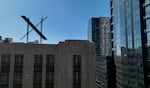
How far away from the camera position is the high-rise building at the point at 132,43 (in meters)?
62.9

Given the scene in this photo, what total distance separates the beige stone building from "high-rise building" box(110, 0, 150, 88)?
38.5m

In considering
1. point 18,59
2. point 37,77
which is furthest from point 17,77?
point 37,77

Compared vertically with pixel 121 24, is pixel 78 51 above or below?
below

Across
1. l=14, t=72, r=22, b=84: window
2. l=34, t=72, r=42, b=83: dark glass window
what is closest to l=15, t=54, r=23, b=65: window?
l=14, t=72, r=22, b=84: window

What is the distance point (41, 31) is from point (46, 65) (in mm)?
6940

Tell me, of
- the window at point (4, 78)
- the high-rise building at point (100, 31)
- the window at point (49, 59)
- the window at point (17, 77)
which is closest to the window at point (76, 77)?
the window at point (49, 59)

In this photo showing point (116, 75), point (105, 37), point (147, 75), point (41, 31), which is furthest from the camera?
point (105, 37)

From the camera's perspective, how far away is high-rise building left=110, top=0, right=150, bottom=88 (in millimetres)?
62938

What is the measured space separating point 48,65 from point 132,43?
46.0 meters

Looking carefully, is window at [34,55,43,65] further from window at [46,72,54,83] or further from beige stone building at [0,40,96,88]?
window at [46,72,54,83]

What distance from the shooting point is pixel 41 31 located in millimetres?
33000

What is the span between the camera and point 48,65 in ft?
92.6

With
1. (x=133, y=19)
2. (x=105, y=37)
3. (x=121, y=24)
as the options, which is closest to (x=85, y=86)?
(x=133, y=19)

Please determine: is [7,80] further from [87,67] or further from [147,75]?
[147,75]
